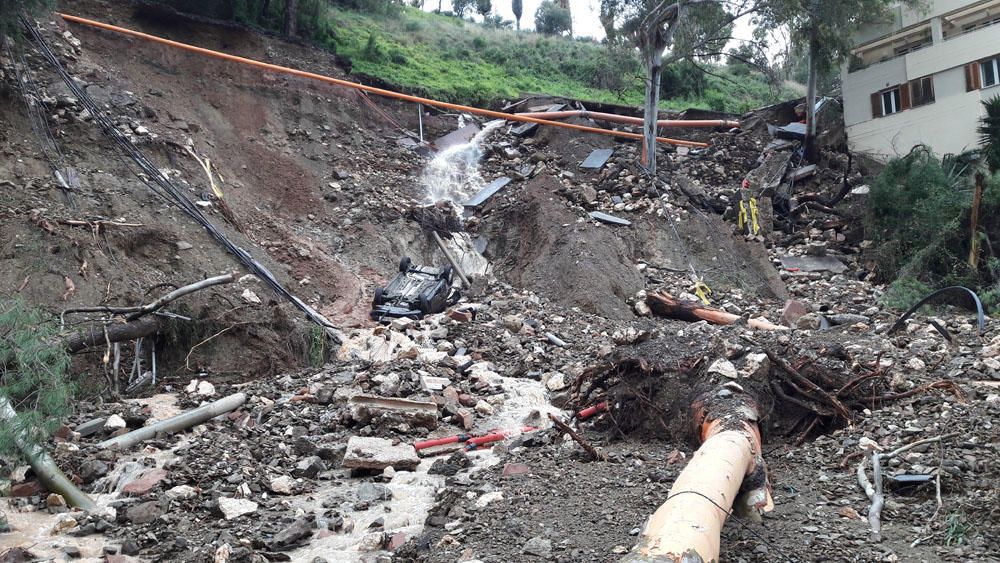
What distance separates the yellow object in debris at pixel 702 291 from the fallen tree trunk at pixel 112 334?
8001mm

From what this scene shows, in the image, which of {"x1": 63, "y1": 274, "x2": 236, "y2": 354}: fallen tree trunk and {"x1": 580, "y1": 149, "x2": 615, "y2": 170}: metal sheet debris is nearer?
{"x1": 63, "y1": 274, "x2": 236, "y2": 354}: fallen tree trunk

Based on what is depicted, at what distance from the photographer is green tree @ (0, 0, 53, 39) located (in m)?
9.88

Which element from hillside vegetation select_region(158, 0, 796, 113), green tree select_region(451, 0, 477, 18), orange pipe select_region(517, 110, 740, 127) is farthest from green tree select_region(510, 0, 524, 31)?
orange pipe select_region(517, 110, 740, 127)

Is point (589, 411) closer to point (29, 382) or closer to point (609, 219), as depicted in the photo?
point (29, 382)

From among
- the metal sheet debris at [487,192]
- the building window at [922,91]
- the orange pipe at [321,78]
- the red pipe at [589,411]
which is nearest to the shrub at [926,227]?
the building window at [922,91]

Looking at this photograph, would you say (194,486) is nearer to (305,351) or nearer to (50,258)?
(305,351)

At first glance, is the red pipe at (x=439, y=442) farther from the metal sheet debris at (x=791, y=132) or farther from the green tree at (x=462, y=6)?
the green tree at (x=462, y=6)

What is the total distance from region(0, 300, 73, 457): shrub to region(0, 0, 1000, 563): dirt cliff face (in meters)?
0.50

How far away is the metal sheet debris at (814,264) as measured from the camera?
14.1 m

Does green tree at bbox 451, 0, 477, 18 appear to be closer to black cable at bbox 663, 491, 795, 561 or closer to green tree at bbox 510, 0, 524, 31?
green tree at bbox 510, 0, 524, 31

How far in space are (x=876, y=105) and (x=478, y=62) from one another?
1225cm

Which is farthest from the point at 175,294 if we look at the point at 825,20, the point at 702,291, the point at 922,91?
the point at 922,91

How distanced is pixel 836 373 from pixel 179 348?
6458mm

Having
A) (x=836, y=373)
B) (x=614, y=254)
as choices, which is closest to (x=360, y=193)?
(x=614, y=254)
